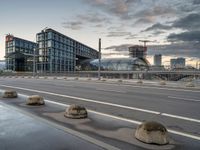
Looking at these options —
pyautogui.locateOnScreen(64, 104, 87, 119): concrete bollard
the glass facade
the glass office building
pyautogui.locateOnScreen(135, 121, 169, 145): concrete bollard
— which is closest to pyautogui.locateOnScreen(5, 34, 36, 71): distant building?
the glass office building

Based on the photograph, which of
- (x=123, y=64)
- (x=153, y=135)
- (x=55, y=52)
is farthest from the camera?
(x=55, y=52)

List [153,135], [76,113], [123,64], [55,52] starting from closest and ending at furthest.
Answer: [153,135], [76,113], [123,64], [55,52]

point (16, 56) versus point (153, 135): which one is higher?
point (16, 56)

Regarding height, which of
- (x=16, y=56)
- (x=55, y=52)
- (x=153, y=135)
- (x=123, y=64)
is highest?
(x=55, y=52)

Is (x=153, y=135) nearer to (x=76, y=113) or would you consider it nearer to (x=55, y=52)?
(x=76, y=113)

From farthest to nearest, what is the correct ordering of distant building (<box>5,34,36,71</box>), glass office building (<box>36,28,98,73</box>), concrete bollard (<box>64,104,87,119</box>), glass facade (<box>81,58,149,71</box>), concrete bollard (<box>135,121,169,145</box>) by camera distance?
distant building (<box>5,34,36,71</box>) < glass office building (<box>36,28,98,73</box>) < glass facade (<box>81,58,149,71</box>) < concrete bollard (<box>64,104,87,119</box>) < concrete bollard (<box>135,121,169,145</box>)

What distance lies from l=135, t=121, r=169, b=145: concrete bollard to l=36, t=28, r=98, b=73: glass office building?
76.8m

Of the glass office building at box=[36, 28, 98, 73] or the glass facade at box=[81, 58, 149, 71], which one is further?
the glass office building at box=[36, 28, 98, 73]

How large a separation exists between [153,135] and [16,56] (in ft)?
287

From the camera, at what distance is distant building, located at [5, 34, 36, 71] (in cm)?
8656

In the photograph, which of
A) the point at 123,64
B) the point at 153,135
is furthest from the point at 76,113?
the point at 123,64

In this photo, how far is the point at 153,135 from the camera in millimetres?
5262

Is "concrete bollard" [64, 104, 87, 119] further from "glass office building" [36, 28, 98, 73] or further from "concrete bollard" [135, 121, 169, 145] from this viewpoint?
"glass office building" [36, 28, 98, 73]

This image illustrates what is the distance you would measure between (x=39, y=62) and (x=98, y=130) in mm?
79316
